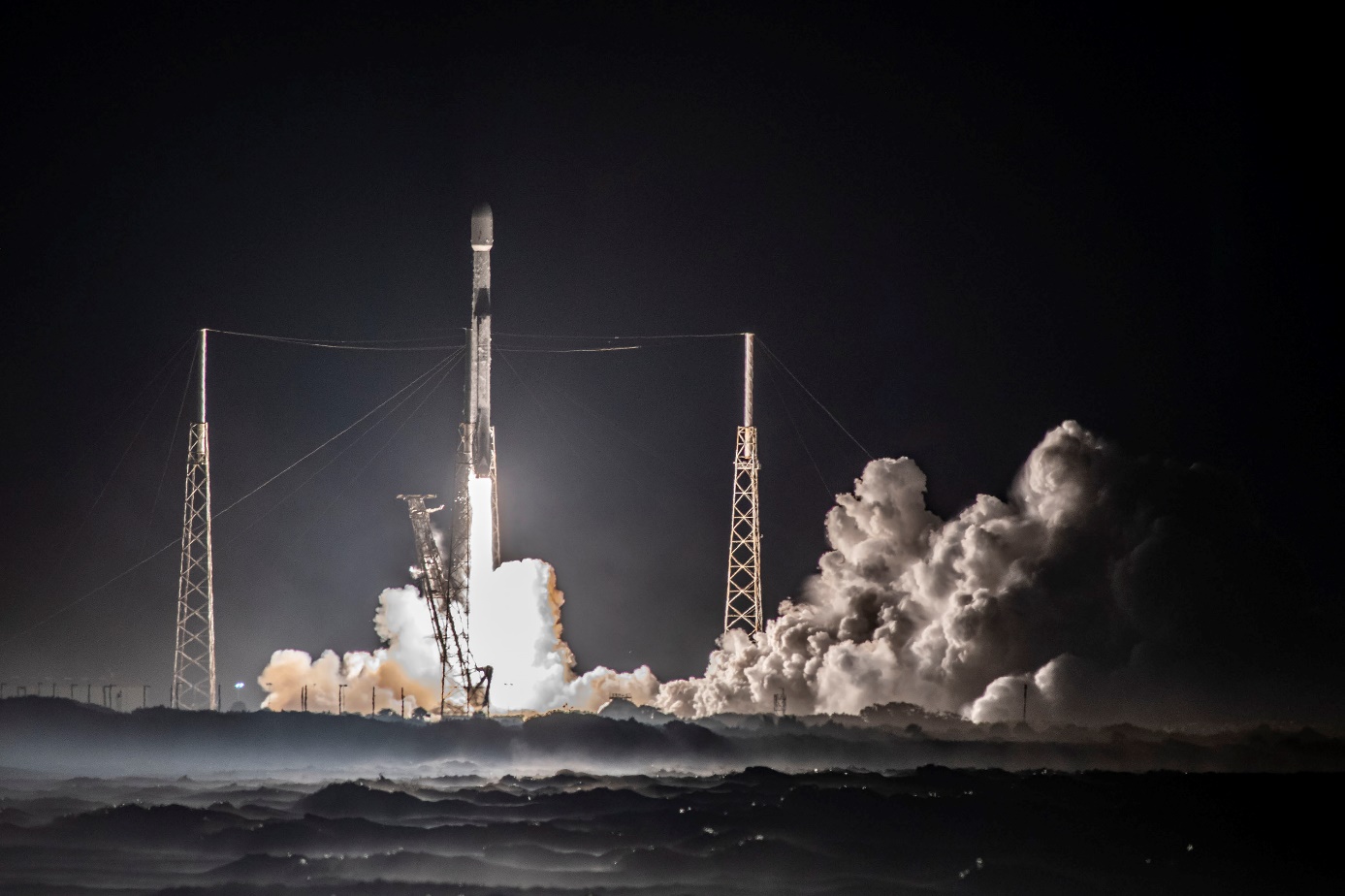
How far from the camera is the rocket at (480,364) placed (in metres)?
85.6

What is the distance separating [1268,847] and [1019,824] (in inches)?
665

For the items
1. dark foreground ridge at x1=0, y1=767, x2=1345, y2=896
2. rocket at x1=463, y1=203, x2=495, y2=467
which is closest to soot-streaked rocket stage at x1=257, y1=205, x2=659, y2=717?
rocket at x1=463, y1=203, x2=495, y2=467

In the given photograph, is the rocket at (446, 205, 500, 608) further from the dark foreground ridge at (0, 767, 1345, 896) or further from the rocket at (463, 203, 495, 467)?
the dark foreground ridge at (0, 767, 1345, 896)

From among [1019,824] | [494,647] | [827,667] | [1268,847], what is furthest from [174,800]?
[1268,847]

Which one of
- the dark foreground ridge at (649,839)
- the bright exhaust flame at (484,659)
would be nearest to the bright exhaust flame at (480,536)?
the bright exhaust flame at (484,659)

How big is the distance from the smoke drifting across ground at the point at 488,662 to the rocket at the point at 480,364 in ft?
22.8

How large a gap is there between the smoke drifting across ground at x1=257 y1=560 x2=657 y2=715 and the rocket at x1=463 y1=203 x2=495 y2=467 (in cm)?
695

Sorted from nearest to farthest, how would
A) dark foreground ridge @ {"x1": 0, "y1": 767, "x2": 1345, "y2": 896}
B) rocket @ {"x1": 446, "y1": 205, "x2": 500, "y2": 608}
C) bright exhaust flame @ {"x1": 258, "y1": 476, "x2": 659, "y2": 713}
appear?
dark foreground ridge @ {"x1": 0, "y1": 767, "x2": 1345, "y2": 896} → rocket @ {"x1": 446, "y1": 205, "x2": 500, "y2": 608} → bright exhaust flame @ {"x1": 258, "y1": 476, "x2": 659, "y2": 713}

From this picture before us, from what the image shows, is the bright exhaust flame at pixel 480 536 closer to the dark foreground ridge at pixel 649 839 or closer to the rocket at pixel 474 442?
the rocket at pixel 474 442

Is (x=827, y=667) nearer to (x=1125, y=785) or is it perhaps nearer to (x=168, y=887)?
(x=168, y=887)

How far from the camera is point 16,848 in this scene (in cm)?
7825

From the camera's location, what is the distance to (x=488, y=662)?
8900cm

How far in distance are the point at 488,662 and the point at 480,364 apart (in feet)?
51.0

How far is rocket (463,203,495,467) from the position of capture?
85.6 metres
